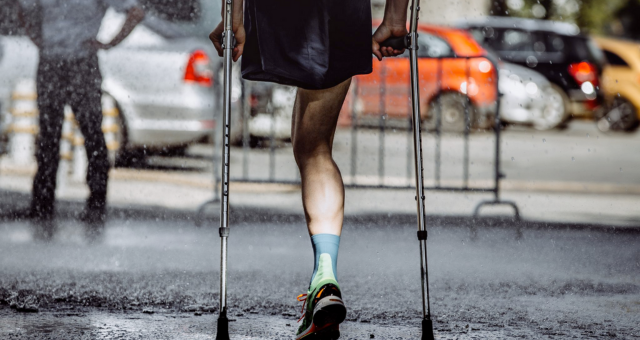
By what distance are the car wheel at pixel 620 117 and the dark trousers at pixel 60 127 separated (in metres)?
11.0

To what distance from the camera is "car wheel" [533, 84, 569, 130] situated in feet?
48.3

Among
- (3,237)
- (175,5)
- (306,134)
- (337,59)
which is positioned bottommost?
(3,237)

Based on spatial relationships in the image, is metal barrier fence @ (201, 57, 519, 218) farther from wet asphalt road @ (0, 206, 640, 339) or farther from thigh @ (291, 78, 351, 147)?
thigh @ (291, 78, 351, 147)

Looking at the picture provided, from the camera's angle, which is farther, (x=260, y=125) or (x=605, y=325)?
(x=260, y=125)

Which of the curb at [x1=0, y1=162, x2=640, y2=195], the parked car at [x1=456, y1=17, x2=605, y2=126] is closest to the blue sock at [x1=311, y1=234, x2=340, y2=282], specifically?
the curb at [x1=0, y1=162, x2=640, y2=195]

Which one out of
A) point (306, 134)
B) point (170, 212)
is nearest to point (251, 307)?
point (306, 134)

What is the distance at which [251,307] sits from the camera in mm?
3775

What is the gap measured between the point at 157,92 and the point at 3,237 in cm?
292

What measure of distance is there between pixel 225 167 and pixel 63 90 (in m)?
3.16

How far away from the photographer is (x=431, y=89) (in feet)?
36.9

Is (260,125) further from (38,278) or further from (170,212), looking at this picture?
(38,278)

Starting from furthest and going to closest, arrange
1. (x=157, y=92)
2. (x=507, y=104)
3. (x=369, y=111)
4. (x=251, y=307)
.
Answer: (x=507, y=104), (x=369, y=111), (x=157, y=92), (x=251, y=307)

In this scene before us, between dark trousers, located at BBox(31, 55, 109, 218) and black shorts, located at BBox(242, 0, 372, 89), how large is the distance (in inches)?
107

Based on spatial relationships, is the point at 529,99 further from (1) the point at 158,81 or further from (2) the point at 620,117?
(1) the point at 158,81
